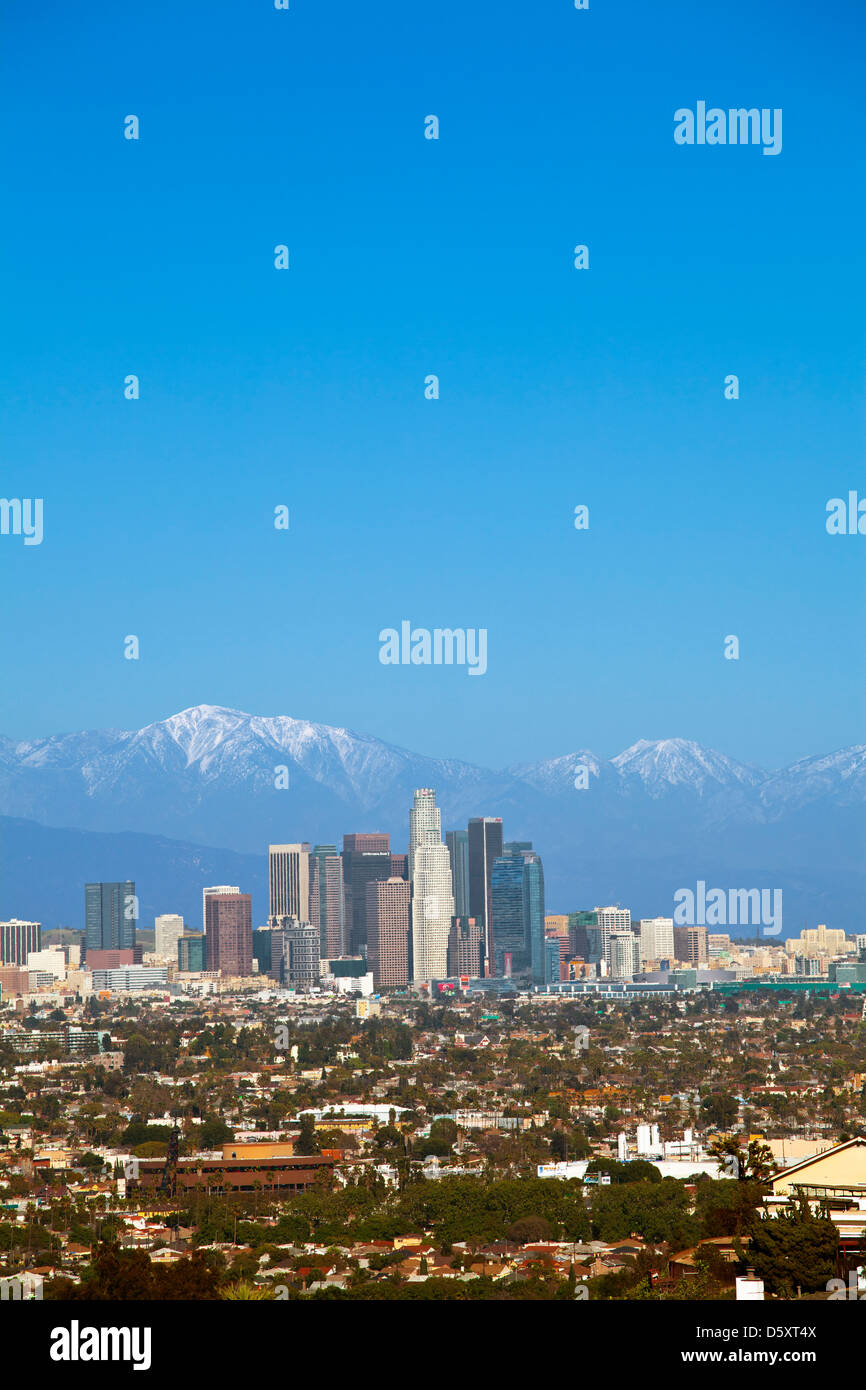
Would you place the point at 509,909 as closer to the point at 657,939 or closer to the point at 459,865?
the point at 459,865

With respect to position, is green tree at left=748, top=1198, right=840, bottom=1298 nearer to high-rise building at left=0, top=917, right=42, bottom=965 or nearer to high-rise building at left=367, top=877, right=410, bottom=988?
high-rise building at left=0, top=917, right=42, bottom=965

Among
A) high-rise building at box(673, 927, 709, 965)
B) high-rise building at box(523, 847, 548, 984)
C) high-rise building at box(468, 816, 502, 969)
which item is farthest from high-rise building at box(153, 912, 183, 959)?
high-rise building at box(673, 927, 709, 965)

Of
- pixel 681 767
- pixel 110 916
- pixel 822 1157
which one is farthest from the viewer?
pixel 110 916

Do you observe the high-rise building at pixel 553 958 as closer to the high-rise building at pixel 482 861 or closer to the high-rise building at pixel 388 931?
the high-rise building at pixel 482 861

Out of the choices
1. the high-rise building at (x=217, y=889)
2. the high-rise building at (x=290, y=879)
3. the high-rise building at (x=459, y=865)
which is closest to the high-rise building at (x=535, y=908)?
the high-rise building at (x=459, y=865)

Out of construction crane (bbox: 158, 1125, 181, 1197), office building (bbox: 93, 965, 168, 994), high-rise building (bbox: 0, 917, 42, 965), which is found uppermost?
high-rise building (bbox: 0, 917, 42, 965)

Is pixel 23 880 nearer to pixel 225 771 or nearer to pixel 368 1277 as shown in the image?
pixel 225 771

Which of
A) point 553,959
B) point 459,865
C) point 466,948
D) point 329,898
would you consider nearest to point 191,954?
point 329,898
